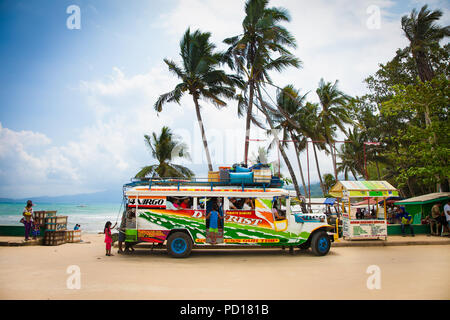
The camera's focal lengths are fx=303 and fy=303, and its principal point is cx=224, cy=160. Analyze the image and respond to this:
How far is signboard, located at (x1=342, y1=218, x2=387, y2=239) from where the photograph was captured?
1302cm

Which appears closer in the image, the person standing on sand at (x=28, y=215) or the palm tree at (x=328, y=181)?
the person standing on sand at (x=28, y=215)

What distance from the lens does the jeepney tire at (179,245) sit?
976 centimetres

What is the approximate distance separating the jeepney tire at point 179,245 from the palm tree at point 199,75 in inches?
452

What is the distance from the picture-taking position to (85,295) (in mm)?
5531

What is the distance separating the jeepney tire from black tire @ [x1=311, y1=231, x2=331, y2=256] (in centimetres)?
413

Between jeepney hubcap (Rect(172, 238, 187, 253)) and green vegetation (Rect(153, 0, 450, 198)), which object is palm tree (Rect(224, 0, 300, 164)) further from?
jeepney hubcap (Rect(172, 238, 187, 253))

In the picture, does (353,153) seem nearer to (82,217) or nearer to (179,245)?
(179,245)

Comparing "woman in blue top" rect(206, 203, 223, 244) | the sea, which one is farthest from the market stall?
the sea

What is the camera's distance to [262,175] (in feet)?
34.7

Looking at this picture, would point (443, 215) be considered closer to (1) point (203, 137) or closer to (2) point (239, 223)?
(2) point (239, 223)

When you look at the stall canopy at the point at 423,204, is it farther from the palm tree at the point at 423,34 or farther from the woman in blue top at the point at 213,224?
the woman in blue top at the point at 213,224

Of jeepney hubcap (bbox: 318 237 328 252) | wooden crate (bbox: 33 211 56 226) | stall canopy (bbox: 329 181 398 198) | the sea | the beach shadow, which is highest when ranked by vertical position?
stall canopy (bbox: 329 181 398 198)

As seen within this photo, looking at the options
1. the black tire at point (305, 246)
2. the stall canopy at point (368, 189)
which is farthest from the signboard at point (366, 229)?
the black tire at point (305, 246)

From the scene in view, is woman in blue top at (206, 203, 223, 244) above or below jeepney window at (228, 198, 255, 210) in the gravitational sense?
below
